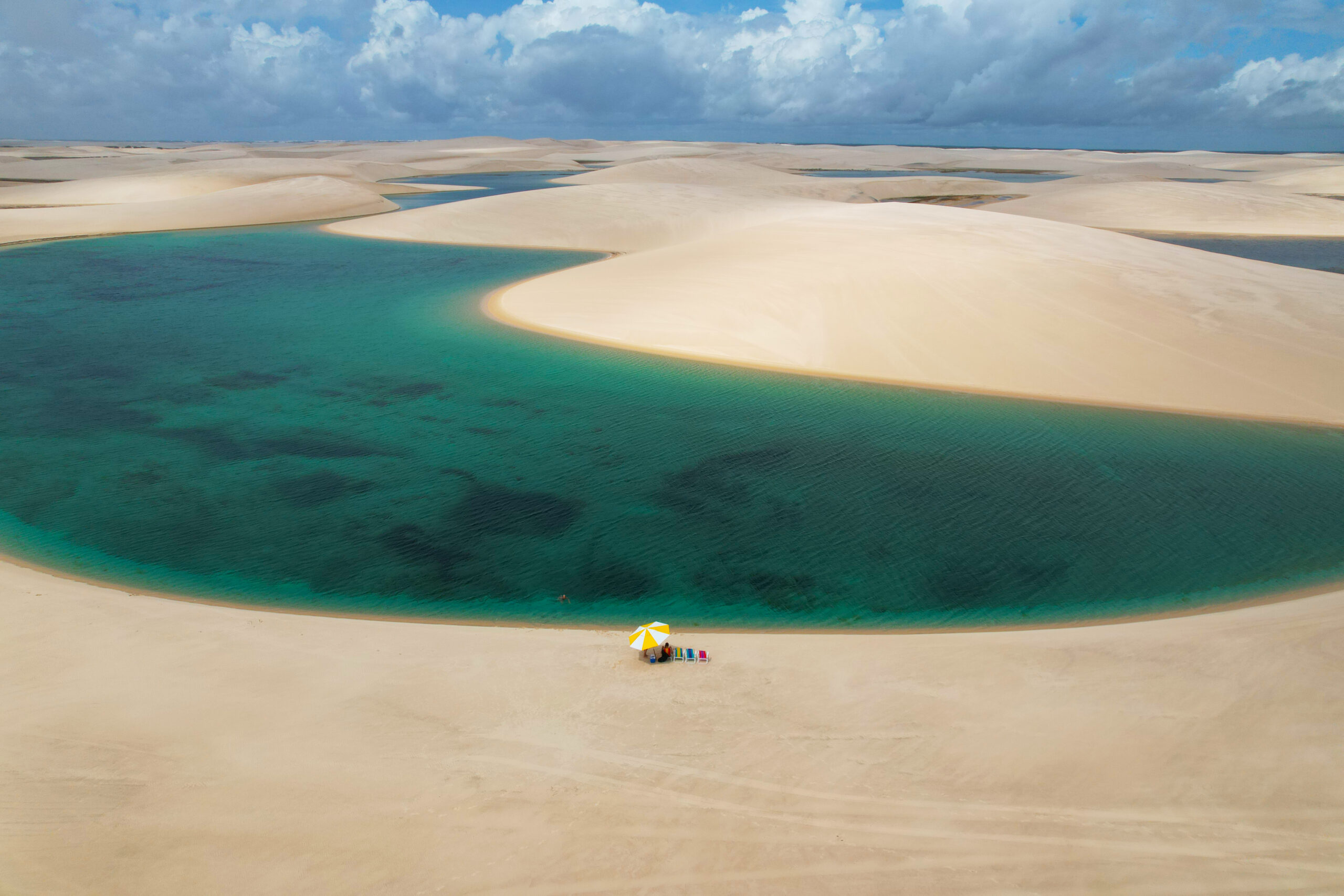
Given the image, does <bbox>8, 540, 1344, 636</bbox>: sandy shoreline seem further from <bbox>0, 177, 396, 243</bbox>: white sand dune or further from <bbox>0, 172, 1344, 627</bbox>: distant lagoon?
<bbox>0, 177, 396, 243</bbox>: white sand dune

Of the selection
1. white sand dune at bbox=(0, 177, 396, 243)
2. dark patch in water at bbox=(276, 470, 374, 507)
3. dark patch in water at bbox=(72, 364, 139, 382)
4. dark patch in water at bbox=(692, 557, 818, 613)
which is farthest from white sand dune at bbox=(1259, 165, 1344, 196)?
dark patch in water at bbox=(72, 364, 139, 382)

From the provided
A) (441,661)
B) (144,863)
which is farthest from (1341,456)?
(144,863)

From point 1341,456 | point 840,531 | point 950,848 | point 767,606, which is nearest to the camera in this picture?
point 950,848

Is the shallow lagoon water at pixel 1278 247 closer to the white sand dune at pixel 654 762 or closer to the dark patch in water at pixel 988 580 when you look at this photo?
the dark patch in water at pixel 988 580

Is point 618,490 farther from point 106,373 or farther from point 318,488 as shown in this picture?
point 106,373

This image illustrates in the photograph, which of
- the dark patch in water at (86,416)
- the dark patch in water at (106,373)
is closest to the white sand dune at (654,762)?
the dark patch in water at (86,416)

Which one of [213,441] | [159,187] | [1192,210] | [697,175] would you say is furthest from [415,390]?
[159,187]

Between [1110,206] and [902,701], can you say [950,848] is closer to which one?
[902,701]
